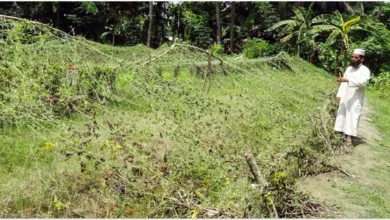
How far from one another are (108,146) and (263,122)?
2632mm

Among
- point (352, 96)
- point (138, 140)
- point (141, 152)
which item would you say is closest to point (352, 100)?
point (352, 96)

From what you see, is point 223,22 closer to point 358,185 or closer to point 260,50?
point 260,50

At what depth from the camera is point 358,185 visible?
462 cm

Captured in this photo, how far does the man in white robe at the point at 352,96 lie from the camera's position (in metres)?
6.05

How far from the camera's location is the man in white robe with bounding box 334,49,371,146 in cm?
605

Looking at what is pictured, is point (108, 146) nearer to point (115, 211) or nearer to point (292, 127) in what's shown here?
point (115, 211)

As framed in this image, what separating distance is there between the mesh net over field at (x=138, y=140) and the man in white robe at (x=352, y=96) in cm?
41

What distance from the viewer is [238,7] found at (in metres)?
25.4

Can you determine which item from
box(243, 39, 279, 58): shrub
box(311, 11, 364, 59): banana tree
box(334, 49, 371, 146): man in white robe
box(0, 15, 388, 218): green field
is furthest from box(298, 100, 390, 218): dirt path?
box(243, 39, 279, 58): shrub

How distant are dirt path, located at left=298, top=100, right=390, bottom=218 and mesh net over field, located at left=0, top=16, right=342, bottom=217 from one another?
253 millimetres

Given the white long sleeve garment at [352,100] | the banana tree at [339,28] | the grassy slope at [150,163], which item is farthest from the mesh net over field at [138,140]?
the banana tree at [339,28]

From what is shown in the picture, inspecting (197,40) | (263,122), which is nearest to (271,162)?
(263,122)

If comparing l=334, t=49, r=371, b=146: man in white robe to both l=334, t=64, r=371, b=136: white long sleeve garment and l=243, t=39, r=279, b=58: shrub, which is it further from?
l=243, t=39, r=279, b=58: shrub

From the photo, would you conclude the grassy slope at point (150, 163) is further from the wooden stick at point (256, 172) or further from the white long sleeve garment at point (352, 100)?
the white long sleeve garment at point (352, 100)
